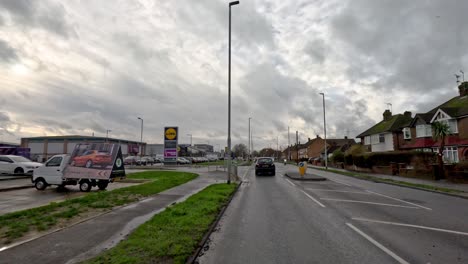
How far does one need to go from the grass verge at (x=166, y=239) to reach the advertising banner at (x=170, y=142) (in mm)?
31127

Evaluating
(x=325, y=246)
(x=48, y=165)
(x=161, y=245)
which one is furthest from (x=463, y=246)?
(x=48, y=165)

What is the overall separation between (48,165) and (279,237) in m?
14.0

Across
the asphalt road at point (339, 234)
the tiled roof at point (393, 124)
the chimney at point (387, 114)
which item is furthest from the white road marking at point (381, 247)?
the chimney at point (387, 114)

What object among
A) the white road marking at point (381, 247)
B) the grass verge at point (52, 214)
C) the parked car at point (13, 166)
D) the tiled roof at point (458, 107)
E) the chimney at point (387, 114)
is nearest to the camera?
the white road marking at point (381, 247)

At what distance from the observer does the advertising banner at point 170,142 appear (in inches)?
1547

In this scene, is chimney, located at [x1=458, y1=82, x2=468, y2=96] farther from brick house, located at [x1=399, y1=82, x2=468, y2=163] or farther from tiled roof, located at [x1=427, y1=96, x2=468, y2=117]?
tiled roof, located at [x1=427, y1=96, x2=468, y2=117]

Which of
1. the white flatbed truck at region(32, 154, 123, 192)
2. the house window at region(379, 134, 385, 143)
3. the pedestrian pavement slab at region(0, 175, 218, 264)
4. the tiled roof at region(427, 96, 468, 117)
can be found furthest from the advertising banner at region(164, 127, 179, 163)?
the tiled roof at region(427, 96, 468, 117)

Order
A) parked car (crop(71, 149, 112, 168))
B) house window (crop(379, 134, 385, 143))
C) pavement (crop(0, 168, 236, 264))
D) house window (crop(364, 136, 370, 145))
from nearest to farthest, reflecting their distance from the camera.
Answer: pavement (crop(0, 168, 236, 264)) < parked car (crop(71, 149, 112, 168)) < house window (crop(379, 134, 385, 143)) < house window (crop(364, 136, 370, 145))

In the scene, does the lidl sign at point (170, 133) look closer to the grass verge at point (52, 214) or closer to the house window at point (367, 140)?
the grass verge at point (52, 214)

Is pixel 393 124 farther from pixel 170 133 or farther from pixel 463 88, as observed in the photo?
pixel 170 133

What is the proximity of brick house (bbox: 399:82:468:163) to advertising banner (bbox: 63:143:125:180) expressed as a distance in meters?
27.3

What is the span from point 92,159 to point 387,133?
43.5m

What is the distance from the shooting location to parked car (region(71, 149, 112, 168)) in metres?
14.8

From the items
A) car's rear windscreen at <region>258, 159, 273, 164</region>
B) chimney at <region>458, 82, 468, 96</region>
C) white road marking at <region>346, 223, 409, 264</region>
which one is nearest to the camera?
white road marking at <region>346, 223, 409, 264</region>
